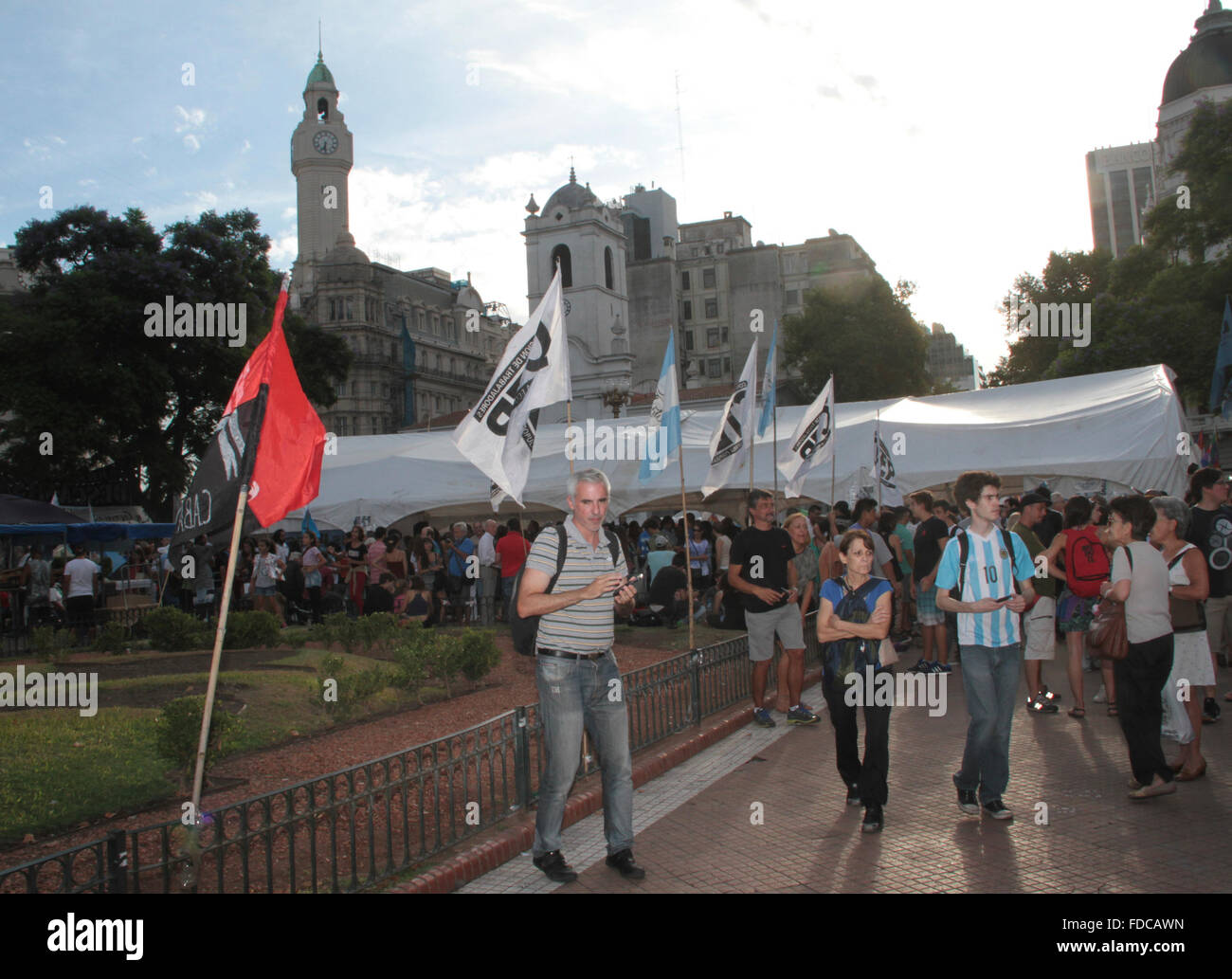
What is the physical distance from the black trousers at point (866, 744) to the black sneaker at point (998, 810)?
58cm

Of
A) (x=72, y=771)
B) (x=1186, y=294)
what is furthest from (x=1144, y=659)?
(x=1186, y=294)

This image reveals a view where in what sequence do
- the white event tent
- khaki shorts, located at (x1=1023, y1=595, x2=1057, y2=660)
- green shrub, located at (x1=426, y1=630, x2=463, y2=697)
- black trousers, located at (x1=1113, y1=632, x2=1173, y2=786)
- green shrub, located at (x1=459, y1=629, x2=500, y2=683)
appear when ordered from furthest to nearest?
1. the white event tent
2. green shrub, located at (x1=459, y1=629, x2=500, y2=683)
3. green shrub, located at (x1=426, y1=630, x2=463, y2=697)
4. khaki shorts, located at (x1=1023, y1=595, x2=1057, y2=660)
5. black trousers, located at (x1=1113, y1=632, x2=1173, y2=786)

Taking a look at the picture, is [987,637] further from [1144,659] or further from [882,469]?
[882,469]

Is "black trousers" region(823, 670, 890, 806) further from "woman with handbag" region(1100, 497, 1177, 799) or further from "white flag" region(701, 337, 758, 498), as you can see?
"white flag" region(701, 337, 758, 498)

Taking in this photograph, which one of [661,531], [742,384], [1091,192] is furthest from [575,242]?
[1091,192]

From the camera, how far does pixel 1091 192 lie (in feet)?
545

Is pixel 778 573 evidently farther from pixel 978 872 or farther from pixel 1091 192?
pixel 1091 192

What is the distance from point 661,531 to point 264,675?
1010 cm

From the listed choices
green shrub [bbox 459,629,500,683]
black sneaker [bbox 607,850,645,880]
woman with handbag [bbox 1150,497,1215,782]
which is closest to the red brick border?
black sneaker [bbox 607,850,645,880]

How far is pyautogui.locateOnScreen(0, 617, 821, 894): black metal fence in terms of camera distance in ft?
13.5

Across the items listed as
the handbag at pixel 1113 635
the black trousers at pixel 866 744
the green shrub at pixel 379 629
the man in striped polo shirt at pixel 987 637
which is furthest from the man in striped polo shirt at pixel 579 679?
the green shrub at pixel 379 629

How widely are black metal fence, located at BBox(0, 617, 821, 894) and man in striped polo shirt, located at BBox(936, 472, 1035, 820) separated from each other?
2597 mm

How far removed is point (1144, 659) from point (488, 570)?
43.0 ft

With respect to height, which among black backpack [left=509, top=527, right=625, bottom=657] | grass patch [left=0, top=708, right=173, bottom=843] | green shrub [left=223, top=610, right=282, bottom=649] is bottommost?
grass patch [left=0, top=708, right=173, bottom=843]
